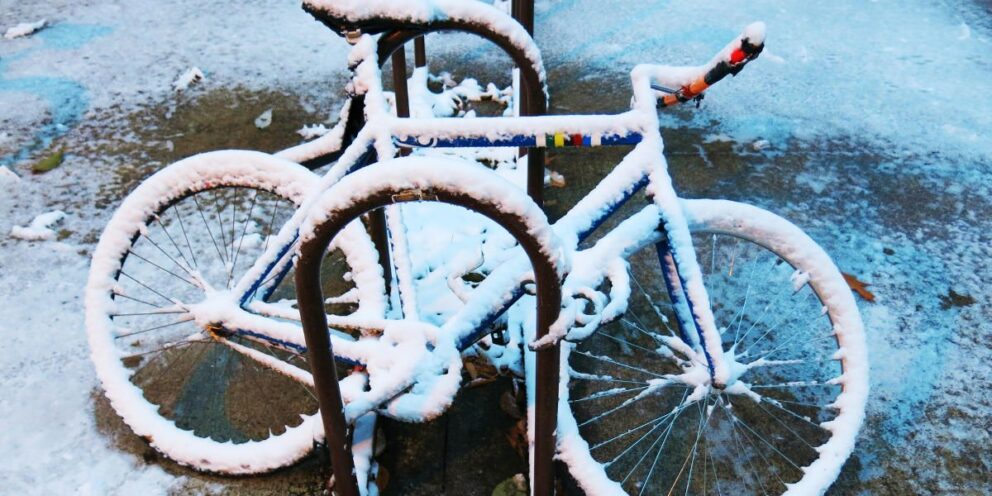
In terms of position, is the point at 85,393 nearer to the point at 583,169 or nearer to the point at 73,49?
the point at 583,169

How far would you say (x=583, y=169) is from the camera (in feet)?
11.9

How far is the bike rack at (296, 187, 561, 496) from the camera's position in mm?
1562

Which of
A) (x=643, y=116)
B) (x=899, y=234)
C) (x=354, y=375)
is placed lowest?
(x=899, y=234)

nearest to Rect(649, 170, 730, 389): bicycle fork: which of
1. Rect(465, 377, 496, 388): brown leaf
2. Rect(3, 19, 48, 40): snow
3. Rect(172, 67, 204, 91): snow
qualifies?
Rect(465, 377, 496, 388): brown leaf

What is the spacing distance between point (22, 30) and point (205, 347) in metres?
3.58

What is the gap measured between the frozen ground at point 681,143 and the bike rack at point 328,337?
598 millimetres

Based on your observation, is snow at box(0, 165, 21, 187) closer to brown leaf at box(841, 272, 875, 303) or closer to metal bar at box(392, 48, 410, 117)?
metal bar at box(392, 48, 410, 117)

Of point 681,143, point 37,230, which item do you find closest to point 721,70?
point 681,143

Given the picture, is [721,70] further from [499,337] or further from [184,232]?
[184,232]

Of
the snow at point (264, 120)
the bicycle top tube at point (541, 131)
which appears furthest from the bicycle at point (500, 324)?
the snow at point (264, 120)

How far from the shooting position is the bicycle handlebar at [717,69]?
183 cm

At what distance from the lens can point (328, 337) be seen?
1.76 metres

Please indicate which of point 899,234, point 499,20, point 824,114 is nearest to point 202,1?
point 499,20

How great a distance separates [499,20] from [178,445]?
1652 mm
